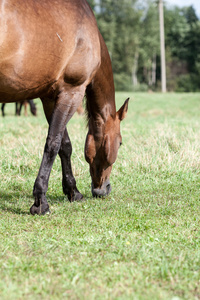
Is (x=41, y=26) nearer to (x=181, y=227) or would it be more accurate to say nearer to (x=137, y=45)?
(x=181, y=227)

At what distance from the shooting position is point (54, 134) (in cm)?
390

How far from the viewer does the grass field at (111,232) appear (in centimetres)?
237

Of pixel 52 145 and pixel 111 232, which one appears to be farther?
pixel 52 145

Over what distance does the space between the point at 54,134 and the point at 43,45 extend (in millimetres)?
916

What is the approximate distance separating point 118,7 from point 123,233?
2236 inches

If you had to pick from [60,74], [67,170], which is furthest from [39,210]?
[60,74]

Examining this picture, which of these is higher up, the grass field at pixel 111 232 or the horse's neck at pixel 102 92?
the horse's neck at pixel 102 92

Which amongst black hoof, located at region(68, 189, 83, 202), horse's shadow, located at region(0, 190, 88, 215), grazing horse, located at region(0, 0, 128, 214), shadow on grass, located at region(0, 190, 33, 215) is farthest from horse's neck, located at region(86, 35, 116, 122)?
shadow on grass, located at region(0, 190, 33, 215)

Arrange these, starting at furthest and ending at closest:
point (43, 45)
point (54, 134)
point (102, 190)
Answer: point (102, 190)
point (54, 134)
point (43, 45)

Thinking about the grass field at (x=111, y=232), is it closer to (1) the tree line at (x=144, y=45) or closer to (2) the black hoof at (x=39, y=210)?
(2) the black hoof at (x=39, y=210)

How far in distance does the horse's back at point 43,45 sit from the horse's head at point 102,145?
636mm

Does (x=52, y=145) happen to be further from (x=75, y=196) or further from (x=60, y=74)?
(x=75, y=196)

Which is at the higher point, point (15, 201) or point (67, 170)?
point (67, 170)

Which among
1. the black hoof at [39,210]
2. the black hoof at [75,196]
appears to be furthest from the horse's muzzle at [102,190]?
the black hoof at [39,210]
